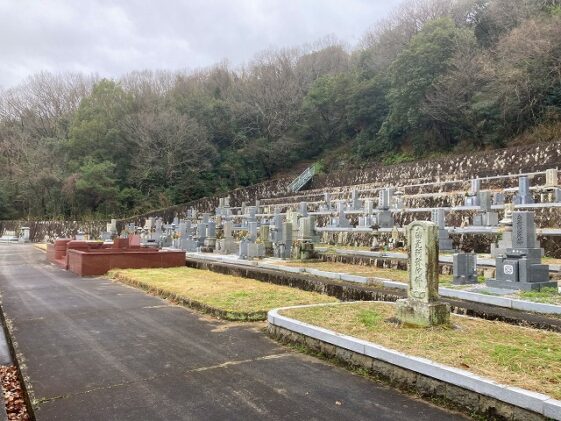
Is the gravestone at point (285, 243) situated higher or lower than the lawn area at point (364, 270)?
higher

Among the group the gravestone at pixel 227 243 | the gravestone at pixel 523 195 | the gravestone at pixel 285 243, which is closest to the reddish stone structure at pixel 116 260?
the gravestone at pixel 285 243

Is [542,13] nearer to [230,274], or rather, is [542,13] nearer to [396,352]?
[230,274]

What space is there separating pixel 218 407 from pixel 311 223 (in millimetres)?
11886

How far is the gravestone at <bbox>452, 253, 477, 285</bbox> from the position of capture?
9180 mm

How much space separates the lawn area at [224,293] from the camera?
760cm

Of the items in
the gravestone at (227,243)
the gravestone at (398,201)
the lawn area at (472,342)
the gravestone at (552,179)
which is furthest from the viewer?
the gravestone at (398,201)

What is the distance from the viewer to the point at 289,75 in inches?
1861

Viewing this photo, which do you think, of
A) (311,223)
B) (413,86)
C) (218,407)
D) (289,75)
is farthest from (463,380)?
(289,75)

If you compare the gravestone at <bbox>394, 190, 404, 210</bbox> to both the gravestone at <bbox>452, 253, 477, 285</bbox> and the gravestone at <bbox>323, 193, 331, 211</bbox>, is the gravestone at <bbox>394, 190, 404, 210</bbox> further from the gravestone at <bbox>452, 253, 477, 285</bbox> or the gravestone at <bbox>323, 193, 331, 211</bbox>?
the gravestone at <bbox>452, 253, 477, 285</bbox>

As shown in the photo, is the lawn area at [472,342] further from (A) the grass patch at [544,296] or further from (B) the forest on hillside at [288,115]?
(B) the forest on hillside at [288,115]

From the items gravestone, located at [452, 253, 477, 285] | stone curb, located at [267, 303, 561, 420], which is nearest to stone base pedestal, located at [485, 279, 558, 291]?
gravestone, located at [452, 253, 477, 285]

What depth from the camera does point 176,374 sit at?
15.6ft

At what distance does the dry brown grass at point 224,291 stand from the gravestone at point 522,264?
310cm

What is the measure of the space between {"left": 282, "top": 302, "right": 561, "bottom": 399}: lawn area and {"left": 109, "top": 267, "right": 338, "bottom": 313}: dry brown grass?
1.38 meters
